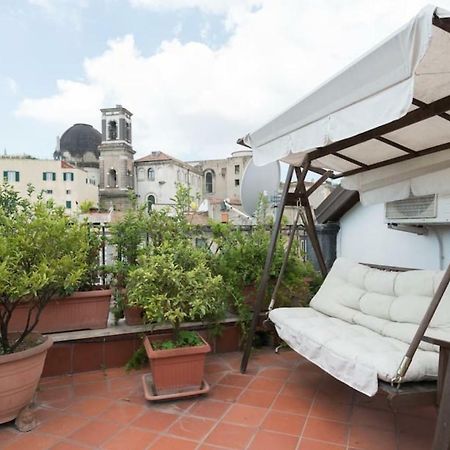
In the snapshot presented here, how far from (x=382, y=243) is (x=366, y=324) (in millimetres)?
2034

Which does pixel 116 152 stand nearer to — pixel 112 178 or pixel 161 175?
pixel 112 178

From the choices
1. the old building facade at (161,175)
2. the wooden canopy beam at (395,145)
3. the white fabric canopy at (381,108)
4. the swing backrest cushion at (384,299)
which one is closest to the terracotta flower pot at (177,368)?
the swing backrest cushion at (384,299)

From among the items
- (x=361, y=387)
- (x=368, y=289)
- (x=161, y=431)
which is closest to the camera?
(x=361, y=387)

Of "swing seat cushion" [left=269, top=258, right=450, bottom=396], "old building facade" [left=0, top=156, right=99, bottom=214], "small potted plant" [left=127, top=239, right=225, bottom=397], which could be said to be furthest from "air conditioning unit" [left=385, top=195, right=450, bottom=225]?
"old building facade" [left=0, top=156, right=99, bottom=214]

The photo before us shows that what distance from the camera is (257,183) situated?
509 centimetres

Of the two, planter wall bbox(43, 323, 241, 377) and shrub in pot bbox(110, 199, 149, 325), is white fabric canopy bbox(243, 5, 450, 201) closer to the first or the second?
shrub in pot bbox(110, 199, 149, 325)

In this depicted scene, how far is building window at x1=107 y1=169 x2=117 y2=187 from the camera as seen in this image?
3703 centimetres

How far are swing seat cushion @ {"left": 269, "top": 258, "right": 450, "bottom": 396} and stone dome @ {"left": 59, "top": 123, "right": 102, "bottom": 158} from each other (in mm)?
39610

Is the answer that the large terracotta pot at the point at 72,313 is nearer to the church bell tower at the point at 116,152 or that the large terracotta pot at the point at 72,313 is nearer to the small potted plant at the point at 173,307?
the small potted plant at the point at 173,307

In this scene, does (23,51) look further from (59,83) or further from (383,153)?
(59,83)

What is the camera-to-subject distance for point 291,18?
4594 millimetres

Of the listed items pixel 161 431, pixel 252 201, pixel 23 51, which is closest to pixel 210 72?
pixel 23 51

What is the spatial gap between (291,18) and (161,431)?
4619 millimetres

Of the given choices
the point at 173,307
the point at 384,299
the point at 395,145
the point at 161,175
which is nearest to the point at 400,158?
the point at 395,145
